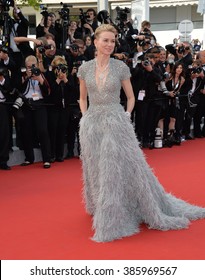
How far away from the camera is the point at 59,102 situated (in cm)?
684

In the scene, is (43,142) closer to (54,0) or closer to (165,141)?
(165,141)

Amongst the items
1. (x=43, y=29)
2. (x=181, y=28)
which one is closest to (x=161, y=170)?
(x=43, y=29)

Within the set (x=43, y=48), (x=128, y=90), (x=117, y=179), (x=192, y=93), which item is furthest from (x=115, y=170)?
(x=192, y=93)

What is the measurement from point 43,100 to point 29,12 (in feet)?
84.3

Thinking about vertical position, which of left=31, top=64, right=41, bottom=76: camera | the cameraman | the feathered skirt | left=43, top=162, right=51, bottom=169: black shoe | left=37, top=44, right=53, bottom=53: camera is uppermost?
left=37, top=44, right=53, bottom=53: camera

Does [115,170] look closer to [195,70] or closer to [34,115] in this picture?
[34,115]

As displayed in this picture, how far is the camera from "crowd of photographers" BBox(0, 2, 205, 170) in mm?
6578

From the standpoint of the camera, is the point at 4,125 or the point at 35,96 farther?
the point at 35,96

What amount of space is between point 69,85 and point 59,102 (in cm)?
28

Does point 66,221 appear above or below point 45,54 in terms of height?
below

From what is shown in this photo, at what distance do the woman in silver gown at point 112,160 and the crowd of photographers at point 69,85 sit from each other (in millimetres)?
2564

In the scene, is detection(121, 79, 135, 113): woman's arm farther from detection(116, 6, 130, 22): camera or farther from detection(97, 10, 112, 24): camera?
detection(116, 6, 130, 22): camera

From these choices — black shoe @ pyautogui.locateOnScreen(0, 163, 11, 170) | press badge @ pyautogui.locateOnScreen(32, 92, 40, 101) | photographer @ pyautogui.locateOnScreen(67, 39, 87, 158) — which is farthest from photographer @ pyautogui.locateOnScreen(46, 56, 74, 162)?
black shoe @ pyautogui.locateOnScreen(0, 163, 11, 170)

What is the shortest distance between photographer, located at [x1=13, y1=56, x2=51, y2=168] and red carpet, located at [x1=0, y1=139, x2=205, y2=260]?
21cm
